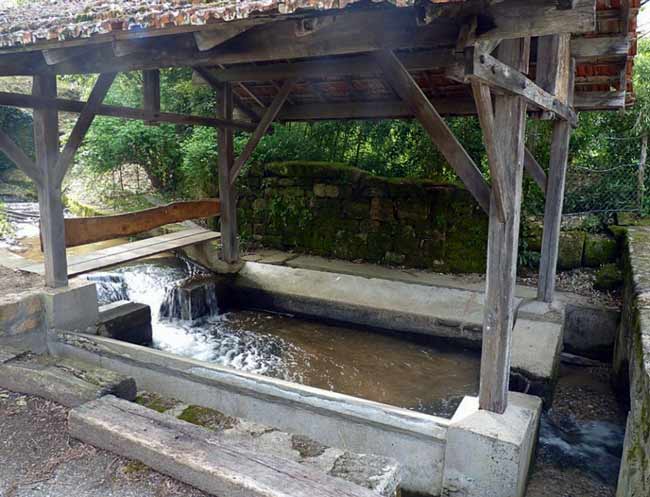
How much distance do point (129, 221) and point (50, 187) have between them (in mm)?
1124

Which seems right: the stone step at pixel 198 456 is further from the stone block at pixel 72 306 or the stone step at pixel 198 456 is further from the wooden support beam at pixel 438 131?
the stone block at pixel 72 306

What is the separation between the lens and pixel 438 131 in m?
2.56

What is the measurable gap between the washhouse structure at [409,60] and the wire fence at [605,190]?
6.12 ft

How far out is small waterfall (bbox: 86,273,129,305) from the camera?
5.38 m

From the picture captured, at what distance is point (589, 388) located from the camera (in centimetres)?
403

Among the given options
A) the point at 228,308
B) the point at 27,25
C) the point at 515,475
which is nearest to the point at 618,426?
the point at 515,475

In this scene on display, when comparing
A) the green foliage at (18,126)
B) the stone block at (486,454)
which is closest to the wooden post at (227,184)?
the stone block at (486,454)

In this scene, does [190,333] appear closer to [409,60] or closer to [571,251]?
[409,60]

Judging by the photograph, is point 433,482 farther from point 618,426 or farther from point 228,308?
point 228,308

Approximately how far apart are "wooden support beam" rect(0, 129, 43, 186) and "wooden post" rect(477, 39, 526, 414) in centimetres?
338

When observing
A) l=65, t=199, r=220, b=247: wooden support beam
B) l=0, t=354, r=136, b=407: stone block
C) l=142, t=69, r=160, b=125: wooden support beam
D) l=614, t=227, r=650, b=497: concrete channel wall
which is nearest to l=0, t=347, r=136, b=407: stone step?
l=0, t=354, r=136, b=407: stone block

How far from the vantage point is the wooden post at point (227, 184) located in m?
5.53

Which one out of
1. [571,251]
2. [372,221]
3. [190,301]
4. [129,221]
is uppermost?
[129,221]

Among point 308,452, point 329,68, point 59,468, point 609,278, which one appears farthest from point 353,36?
point 609,278
